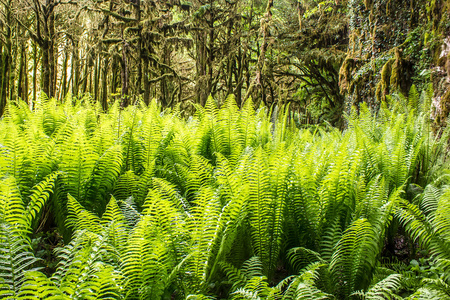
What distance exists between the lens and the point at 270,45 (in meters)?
7.49

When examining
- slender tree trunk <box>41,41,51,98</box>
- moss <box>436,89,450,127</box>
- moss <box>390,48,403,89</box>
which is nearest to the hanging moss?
moss <box>390,48,403,89</box>

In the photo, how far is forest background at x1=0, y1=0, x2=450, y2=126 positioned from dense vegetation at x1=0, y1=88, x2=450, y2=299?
7.11ft

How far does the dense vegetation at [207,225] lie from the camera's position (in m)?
1.06

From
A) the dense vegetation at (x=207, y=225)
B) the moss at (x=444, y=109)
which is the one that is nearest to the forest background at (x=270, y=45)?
the moss at (x=444, y=109)

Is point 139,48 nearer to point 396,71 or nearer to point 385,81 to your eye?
point 385,81

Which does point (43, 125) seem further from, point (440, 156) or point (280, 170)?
point (440, 156)

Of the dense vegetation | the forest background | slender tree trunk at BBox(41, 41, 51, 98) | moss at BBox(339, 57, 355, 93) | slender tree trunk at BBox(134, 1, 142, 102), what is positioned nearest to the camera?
the dense vegetation

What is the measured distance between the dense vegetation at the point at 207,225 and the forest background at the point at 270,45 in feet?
7.11

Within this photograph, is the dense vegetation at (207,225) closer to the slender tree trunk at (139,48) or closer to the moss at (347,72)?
the moss at (347,72)

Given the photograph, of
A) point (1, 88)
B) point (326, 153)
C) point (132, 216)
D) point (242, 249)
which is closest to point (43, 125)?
point (132, 216)

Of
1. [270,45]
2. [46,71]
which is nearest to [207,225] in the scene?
[270,45]

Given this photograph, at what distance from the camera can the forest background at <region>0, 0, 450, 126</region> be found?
629 cm

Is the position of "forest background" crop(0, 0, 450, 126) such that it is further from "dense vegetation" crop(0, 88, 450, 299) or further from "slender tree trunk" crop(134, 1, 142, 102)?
"dense vegetation" crop(0, 88, 450, 299)

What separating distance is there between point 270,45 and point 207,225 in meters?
7.05
